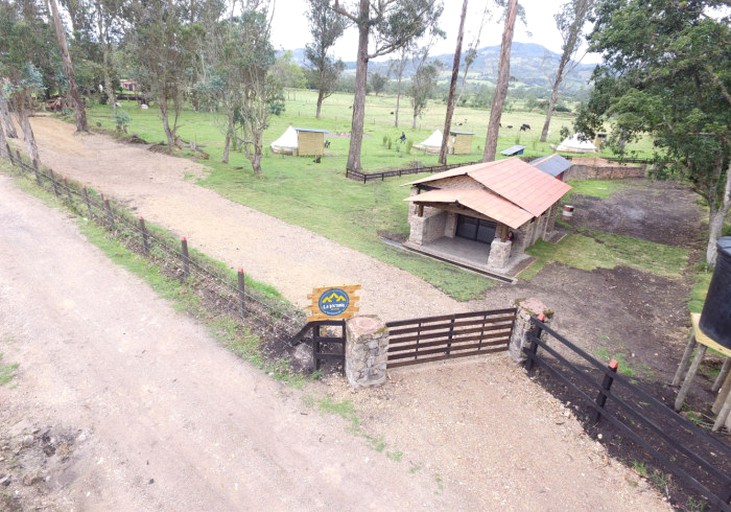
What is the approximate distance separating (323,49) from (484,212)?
50.9 m

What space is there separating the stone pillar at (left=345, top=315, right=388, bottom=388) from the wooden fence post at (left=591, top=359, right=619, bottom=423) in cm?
400

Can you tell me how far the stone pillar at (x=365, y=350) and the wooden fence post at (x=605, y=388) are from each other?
400 cm

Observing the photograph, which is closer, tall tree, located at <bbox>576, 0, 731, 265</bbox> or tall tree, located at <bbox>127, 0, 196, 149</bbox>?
tall tree, located at <bbox>576, 0, 731, 265</bbox>

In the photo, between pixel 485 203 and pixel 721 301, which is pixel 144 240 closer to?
pixel 485 203

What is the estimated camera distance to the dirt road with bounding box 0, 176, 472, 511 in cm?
599

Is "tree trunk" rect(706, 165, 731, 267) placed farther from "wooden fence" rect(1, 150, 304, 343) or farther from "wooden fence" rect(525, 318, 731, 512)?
"wooden fence" rect(1, 150, 304, 343)

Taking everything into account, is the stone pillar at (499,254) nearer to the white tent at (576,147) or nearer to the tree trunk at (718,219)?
the tree trunk at (718,219)

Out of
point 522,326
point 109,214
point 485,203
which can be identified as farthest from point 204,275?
point 485,203

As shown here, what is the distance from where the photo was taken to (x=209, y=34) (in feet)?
86.5

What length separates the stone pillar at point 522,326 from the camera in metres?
8.85

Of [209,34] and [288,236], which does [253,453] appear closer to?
[288,236]

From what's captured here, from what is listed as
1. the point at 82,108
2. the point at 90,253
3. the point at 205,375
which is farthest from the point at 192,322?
the point at 82,108

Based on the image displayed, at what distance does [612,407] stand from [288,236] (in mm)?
12956

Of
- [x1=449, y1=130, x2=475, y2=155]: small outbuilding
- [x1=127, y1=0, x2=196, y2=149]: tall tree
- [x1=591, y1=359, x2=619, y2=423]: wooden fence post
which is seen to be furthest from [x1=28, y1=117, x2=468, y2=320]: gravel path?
[x1=449, y1=130, x2=475, y2=155]: small outbuilding
